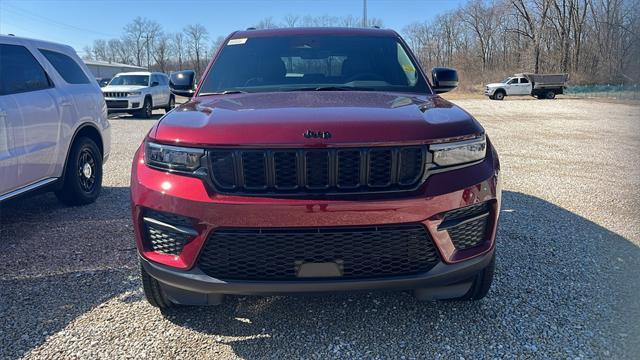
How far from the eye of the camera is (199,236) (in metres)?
2.19

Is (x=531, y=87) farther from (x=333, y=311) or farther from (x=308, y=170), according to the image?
(x=308, y=170)

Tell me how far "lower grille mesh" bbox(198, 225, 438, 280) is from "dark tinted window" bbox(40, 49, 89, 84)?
4007 mm

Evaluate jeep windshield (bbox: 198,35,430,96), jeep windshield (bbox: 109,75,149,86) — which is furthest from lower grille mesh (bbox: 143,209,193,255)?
jeep windshield (bbox: 109,75,149,86)

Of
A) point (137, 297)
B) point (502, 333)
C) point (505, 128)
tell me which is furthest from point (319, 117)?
point (505, 128)

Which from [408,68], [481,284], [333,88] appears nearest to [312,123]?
[333,88]

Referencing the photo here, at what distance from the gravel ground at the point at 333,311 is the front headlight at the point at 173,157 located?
999mm

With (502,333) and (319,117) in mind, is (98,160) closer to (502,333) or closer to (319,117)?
(319,117)

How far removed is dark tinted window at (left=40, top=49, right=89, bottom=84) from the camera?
16.5 feet

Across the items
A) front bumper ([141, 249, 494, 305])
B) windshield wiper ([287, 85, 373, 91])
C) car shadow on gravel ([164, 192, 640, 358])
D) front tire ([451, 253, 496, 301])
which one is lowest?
car shadow on gravel ([164, 192, 640, 358])

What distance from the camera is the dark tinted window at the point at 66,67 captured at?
16.5ft

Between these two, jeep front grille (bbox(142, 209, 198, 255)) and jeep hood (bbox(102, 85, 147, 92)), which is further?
jeep hood (bbox(102, 85, 147, 92))

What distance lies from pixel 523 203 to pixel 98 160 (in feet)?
16.9

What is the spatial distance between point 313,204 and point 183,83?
8.22 ft

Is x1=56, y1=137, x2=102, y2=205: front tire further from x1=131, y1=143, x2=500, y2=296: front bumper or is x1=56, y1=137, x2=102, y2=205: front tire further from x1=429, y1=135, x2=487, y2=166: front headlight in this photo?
x1=429, y1=135, x2=487, y2=166: front headlight
